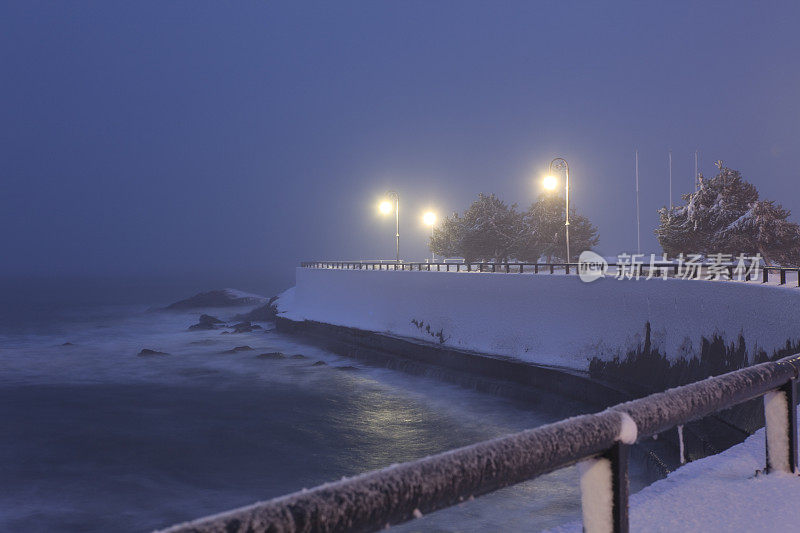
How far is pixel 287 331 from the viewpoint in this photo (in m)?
54.7

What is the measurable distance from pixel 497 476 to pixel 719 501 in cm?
254

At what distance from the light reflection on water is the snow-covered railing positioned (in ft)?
46.4

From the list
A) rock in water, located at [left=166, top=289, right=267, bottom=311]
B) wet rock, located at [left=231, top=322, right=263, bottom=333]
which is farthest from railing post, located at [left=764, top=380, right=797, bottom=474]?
rock in water, located at [left=166, top=289, right=267, bottom=311]

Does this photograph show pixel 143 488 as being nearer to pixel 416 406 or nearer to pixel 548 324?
pixel 416 406

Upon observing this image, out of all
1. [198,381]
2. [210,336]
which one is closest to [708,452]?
[198,381]

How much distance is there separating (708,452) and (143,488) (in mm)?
16878

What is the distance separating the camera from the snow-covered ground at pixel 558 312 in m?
19.7

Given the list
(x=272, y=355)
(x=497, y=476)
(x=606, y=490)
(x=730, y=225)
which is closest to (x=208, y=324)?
(x=272, y=355)

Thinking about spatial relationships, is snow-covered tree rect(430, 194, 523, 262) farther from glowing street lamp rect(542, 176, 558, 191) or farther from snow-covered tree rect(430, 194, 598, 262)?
glowing street lamp rect(542, 176, 558, 191)

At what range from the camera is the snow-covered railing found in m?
1.43

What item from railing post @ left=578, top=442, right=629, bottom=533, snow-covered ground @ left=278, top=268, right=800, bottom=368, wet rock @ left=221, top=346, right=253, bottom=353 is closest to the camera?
railing post @ left=578, top=442, right=629, bottom=533

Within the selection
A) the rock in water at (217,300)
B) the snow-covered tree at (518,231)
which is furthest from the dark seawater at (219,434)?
the rock in water at (217,300)

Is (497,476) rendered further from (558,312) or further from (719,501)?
(558,312)

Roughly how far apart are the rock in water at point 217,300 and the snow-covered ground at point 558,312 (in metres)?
55.5
